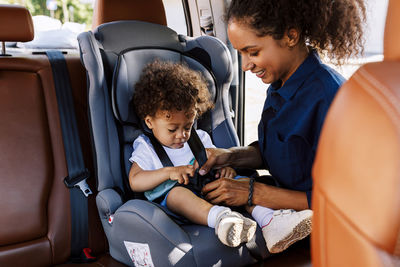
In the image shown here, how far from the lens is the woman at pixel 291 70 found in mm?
1450

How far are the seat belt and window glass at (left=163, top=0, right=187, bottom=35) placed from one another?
1.07m

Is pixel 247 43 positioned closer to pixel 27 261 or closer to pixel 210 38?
pixel 210 38

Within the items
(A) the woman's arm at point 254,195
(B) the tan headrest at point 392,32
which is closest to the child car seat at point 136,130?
(A) the woman's arm at point 254,195

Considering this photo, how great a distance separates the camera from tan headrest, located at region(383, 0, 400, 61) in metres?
0.64

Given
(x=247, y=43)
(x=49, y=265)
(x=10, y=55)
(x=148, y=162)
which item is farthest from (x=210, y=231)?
(x=10, y=55)

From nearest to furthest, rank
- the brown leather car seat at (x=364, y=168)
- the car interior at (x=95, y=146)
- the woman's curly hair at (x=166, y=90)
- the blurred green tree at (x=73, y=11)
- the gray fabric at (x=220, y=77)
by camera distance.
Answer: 1. the brown leather car seat at (x=364, y=168)
2. the car interior at (x=95, y=146)
3. the woman's curly hair at (x=166, y=90)
4. the gray fabric at (x=220, y=77)
5. the blurred green tree at (x=73, y=11)

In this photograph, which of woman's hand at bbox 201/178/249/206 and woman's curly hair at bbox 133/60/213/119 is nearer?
woman's hand at bbox 201/178/249/206

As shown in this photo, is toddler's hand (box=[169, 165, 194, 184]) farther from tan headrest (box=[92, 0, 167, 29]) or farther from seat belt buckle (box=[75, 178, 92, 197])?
tan headrest (box=[92, 0, 167, 29])

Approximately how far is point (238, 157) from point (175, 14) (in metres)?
1.35

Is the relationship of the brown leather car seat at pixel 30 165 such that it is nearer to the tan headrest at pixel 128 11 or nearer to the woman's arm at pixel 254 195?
the tan headrest at pixel 128 11

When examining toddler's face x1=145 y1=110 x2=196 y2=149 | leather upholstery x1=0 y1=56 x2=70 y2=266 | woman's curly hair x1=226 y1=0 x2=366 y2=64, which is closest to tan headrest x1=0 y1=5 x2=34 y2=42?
leather upholstery x1=0 y1=56 x2=70 y2=266

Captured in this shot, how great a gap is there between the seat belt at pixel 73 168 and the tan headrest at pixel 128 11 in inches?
14.5

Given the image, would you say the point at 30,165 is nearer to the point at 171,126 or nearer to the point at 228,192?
the point at 171,126

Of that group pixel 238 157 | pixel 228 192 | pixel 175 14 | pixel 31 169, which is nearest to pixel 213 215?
pixel 228 192
